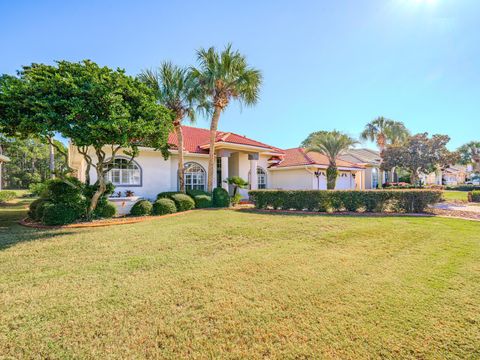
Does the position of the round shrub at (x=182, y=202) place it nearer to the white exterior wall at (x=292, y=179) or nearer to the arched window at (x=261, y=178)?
the arched window at (x=261, y=178)

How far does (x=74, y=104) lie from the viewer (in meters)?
8.80

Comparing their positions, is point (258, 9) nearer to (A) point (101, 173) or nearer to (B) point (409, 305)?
(A) point (101, 173)

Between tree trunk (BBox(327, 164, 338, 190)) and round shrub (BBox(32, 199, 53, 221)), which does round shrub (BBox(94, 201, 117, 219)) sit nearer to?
round shrub (BBox(32, 199, 53, 221))

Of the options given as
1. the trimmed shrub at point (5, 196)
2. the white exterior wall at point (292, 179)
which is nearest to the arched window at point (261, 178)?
the white exterior wall at point (292, 179)

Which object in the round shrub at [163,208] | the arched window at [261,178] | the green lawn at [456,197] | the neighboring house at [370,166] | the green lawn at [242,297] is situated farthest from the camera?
the neighboring house at [370,166]

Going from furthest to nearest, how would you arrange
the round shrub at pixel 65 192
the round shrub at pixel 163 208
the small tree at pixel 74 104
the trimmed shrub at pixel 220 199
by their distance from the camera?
the trimmed shrub at pixel 220 199, the round shrub at pixel 163 208, the round shrub at pixel 65 192, the small tree at pixel 74 104

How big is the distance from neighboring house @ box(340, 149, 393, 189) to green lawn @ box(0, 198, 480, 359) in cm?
2830

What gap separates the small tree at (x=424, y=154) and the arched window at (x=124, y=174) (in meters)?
25.3

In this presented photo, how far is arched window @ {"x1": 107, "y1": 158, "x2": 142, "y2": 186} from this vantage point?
16.7 metres

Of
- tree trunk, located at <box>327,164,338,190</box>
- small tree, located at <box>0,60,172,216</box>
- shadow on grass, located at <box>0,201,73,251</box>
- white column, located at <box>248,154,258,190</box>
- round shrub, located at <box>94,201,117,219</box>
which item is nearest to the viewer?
shadow on grass, located at <box>0,201,73,251</box>

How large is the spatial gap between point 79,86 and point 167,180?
31.6ft

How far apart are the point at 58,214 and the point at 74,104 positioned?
5154 mm

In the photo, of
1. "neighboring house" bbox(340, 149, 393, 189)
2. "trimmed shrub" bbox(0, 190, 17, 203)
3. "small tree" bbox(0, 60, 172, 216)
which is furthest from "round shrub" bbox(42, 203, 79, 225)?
"neighboring house" bbox(340, 149, 393, 189)

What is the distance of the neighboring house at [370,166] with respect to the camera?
34312 mm
